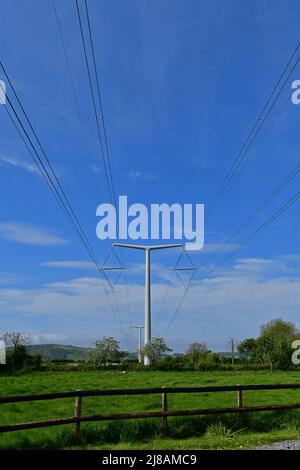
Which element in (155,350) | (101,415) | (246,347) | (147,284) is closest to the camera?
(101,415)

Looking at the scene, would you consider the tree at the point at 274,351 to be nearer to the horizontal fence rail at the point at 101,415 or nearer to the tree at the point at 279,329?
the tree at the point at 279,329

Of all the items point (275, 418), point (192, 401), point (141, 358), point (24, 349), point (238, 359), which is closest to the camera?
point (275, 418)

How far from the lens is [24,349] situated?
79188 millimetres

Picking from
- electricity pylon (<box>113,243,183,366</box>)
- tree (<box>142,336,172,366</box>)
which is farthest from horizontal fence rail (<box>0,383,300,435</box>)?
tree (<box>142,336,172,366</box>)

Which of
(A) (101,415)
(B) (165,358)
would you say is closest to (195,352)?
(B) (165,358)

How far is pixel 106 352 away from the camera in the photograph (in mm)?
90188

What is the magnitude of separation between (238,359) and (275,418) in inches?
3323

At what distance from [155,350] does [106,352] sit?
34.1ft

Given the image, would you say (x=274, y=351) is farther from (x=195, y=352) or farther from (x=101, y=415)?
(x=101, y=415)

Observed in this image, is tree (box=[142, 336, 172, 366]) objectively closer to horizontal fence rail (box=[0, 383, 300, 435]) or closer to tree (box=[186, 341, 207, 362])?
tree (box=[186, 341, 207, 362])

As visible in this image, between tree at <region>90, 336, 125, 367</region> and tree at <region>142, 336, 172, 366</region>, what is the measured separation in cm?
812
